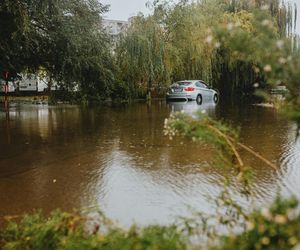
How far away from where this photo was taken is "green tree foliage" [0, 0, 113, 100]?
540 inches

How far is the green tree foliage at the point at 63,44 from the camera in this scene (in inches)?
540

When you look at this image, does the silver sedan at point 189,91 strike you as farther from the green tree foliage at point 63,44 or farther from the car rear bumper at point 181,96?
the green tree foliage at point 63,44

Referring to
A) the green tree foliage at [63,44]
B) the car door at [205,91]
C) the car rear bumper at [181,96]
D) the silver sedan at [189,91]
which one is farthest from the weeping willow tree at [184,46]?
the green tree foliage at [63,44]

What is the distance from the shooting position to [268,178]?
607 centimetres

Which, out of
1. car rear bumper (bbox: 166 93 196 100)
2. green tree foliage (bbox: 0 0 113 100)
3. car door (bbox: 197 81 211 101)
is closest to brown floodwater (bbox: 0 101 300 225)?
green tree foliage (bbox: 0 0 113 100)

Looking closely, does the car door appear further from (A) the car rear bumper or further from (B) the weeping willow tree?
(B) the weeping willow tree

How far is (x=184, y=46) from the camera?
30.0 meters

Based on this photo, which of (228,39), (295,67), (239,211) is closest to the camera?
(295,67)

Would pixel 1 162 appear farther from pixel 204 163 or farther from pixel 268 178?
pixel 268 178

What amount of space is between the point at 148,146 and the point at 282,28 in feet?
88.3

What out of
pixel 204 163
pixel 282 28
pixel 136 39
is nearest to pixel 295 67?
pixel 204 163

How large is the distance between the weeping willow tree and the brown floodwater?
17236 millimetres

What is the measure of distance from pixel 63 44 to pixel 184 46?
1613 cm

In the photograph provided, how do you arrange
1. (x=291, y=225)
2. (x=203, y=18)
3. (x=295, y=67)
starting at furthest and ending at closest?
(x=203, y=18), (x=295, y=67), (x=291, y=225)
